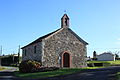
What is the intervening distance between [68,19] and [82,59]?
8.19 metres

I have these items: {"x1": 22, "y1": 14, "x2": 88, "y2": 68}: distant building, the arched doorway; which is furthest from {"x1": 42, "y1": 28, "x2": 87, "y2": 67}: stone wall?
the arched doorway

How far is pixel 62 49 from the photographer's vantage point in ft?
134

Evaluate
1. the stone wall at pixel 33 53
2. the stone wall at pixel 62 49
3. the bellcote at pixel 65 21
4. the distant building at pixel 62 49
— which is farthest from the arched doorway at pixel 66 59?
the bellcote at pixel 65 21

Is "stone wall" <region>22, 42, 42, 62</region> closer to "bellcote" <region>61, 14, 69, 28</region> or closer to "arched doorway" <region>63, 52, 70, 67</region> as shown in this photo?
"arched doorway" <region>63, 52, 70, 67</region>

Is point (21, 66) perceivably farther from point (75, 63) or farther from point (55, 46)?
point (75, 63)

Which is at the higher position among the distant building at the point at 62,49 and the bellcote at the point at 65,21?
the bellcote at the point at 65,21

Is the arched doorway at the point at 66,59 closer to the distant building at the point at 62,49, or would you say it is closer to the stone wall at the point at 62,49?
the distant building at the point at 62,49

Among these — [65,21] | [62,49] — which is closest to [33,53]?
[62,49]

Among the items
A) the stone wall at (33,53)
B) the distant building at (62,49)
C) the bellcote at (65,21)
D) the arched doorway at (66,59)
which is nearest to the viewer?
the distant building at (62,49)

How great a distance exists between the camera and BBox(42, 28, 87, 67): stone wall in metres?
39.4

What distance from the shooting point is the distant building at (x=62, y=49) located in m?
39.3

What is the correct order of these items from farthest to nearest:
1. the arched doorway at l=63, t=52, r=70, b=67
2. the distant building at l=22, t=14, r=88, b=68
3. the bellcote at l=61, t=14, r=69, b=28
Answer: the bellcote at l=61, t=14, r=69, b=28
the arched doorway at l=63, t=52, r=70, b=67
the distant building at l=22, t=14, r=88, b=68

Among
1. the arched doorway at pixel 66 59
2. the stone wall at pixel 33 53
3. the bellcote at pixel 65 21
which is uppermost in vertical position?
the bellcote at pixel 65 21

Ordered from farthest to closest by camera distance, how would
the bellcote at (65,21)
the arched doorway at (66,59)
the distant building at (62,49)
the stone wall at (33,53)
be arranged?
the bellcote at (65,21), the arched doorway at (66,59), the stone wall at (33,53), the distant building at (62,49)
